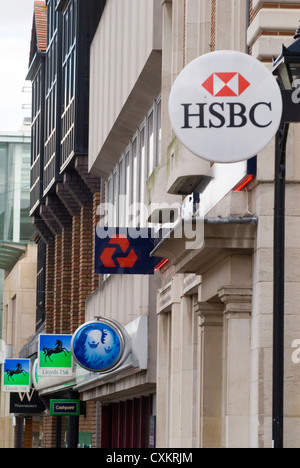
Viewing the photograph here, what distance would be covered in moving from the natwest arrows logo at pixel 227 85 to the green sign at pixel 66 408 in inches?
1099

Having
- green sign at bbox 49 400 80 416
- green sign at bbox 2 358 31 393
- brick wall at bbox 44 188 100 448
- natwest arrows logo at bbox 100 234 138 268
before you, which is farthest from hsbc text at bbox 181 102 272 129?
green sign at bbox 2 358 31 393

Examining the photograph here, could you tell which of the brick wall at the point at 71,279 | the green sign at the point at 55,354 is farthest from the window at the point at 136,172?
the brick wall at the point at 71,279

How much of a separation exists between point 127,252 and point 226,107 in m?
12.2

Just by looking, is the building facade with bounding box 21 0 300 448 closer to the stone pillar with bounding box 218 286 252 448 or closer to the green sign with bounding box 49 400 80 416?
the stone pillar with bounding box 218 286 252 448

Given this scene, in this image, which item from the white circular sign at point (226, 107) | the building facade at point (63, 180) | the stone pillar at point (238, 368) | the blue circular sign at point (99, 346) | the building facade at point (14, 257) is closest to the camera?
the white circular sign at point (226, 107)

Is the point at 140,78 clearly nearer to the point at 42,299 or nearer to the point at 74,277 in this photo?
the point at 74,277

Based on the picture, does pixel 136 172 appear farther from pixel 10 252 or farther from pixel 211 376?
pixel 10 252

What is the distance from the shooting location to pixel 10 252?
64.0 m

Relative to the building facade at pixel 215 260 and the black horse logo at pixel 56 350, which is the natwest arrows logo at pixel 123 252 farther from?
the black horse logo at pixel 56 350

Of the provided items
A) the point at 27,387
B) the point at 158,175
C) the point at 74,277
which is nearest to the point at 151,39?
the point at 158,175

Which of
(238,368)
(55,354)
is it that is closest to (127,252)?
(238,368)

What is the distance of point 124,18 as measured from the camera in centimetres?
2792

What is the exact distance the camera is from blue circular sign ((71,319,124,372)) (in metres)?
26.7

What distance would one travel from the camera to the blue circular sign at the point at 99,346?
26.7 meters
